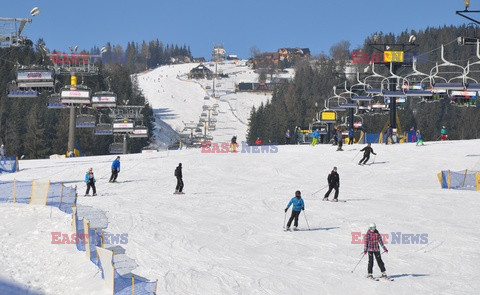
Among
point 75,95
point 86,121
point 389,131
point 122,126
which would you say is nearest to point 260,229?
point 389,131

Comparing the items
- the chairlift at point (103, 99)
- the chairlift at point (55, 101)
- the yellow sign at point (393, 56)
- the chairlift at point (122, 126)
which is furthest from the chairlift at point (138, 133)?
the yellow sign at point (393, 56)

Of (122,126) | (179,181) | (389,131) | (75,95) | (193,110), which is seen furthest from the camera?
(193,110)

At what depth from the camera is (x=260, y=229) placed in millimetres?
20312

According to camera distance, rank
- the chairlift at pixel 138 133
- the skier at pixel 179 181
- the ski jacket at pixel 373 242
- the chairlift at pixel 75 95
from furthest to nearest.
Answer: the chairlift at pixel 138 133 → the chairlift at pixel 75 95 → the skier at pixel 179 181 → the ski jacket at pixel 373 242

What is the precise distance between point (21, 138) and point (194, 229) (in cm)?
7628

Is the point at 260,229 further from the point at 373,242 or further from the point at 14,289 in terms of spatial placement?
the point at 14,289

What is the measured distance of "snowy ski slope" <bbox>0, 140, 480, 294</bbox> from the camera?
14.7 meters

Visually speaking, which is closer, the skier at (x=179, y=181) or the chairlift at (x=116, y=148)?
the skier at (x=179, y=181)

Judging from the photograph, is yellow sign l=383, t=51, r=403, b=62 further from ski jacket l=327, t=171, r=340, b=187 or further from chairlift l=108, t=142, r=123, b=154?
ski jacket l=327, t=171, r=340, b=187

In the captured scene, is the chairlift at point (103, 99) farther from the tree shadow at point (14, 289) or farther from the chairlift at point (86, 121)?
the tree shadow at point (14, 289)

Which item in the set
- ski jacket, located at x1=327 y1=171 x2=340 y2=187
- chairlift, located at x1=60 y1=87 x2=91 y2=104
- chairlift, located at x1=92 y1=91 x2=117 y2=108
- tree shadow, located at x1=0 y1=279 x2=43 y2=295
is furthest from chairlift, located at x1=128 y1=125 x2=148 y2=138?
tree shadow, located at x1=0 y1=279 x2=43 y2=295

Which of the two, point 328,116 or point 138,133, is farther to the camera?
point 138,133

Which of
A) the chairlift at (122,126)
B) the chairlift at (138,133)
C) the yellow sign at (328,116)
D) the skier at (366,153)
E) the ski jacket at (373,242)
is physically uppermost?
the yellow sign at (328,116)

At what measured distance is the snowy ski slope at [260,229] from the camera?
1471 cm
